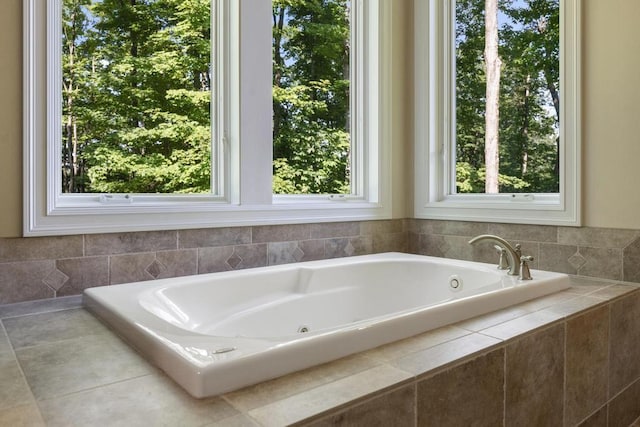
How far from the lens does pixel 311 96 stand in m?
2.76

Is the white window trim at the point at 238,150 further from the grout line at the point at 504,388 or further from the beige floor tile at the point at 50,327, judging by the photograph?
the grout line at the point at 504,388

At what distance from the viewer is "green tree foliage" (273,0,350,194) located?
2.59 metres

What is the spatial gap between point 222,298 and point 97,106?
100cm

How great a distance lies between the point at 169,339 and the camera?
1130mm

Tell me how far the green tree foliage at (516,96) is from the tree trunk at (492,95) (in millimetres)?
32

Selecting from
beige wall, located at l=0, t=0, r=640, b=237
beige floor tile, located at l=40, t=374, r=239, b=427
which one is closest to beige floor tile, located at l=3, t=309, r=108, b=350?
beige floor tile, located at l=40, t=374, r=239, b=427

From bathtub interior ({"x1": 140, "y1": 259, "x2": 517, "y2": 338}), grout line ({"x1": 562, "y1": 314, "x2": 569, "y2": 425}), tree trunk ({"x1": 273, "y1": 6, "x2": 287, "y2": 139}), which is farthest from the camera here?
tree trunk ({"x1": 273, "y1": 6, "x2": 287, "y2": 139})

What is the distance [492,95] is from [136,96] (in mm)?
1963

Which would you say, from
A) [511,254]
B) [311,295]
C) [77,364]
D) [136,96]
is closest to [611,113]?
[511,254]

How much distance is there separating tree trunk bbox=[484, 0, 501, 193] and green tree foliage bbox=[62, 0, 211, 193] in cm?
162

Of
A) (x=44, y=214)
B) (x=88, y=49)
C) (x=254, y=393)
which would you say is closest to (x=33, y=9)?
(x=88, y=49)

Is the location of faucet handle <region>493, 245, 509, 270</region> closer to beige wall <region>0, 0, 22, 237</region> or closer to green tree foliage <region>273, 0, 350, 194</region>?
green tree foliage <region>273, 0, 350, 194</region>

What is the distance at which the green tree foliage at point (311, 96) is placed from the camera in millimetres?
2588

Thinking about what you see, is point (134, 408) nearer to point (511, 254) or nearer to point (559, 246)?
point (511, 254)
